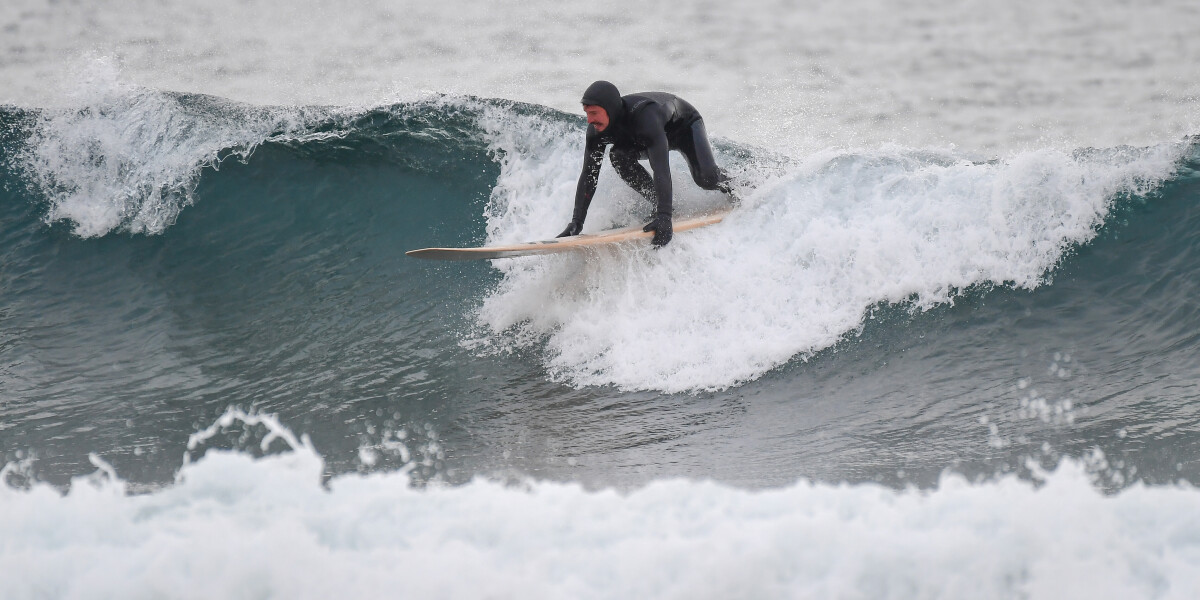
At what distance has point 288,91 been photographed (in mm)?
9086

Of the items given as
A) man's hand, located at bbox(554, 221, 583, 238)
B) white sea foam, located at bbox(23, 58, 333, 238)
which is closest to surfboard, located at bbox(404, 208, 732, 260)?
man's hand, located at bbox(554, 221, 583, 238)

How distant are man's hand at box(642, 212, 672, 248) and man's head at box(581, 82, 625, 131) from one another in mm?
595

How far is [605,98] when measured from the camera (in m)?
4.44

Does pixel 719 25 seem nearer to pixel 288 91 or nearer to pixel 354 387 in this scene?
pixel 288 91

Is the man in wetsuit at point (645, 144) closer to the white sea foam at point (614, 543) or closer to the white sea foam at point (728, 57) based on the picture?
the white sea foam at point (614, 543)

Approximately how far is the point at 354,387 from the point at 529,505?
1794 millimetres

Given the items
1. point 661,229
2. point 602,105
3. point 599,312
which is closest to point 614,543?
point 599,312

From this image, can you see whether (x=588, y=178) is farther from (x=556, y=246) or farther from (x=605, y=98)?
(x=605, y=98)

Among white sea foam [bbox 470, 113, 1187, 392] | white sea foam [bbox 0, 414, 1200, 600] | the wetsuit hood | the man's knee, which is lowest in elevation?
white sea foam [bbox 0, 414, 1200, 600]

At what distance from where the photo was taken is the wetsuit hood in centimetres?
441

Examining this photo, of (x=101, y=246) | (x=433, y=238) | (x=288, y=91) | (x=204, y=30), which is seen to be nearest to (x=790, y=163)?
(x=433, y=238)

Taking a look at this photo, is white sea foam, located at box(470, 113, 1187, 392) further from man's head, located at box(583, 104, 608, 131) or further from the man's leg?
man's head, located at box(583, 104, 608, 131)

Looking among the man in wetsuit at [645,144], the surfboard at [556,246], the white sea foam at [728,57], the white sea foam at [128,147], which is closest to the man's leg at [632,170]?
the man in wetsuit at [645,144]

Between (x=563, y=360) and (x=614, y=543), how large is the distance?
6.49 ft
